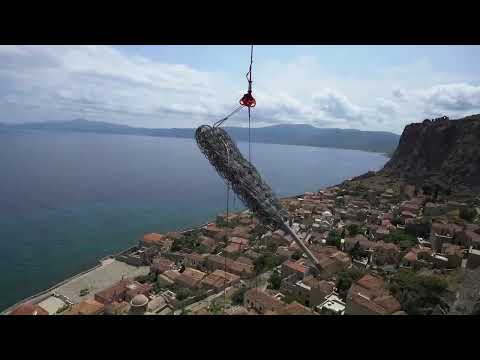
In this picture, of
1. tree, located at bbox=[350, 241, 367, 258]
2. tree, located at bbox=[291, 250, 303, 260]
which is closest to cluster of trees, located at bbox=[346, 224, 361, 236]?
tree, located at bbox=[350, 241, 367, 258]

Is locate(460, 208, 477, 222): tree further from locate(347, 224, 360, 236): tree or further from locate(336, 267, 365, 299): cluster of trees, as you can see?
locate(336, 267, 365, 299): cluster of trees

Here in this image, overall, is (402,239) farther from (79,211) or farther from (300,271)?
(79,211)

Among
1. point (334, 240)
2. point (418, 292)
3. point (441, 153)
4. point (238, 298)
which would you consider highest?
point (441, 153)

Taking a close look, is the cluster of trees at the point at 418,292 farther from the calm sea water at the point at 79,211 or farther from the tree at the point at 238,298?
the calm sea water at the point at 79,211

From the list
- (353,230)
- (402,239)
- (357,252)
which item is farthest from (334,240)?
(402,239)

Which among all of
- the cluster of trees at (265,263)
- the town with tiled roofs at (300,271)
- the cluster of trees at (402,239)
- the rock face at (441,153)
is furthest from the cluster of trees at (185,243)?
the rock face at (441,153)
